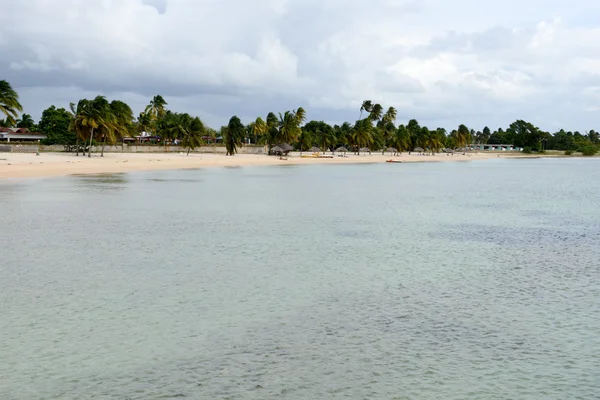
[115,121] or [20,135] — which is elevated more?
[115,121]

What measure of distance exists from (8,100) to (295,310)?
6754cm

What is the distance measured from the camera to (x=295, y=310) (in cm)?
1059

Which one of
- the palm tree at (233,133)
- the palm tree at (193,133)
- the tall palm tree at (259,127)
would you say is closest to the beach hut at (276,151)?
the palm tree at (233,133)

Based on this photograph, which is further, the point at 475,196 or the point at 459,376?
the point at 475,196

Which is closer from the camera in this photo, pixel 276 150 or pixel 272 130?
pixel 276 150

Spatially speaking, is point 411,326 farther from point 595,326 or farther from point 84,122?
point 84,122

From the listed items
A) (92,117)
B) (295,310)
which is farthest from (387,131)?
(295,310)

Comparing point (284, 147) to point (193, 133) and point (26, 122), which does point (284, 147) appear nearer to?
point (193, 133)

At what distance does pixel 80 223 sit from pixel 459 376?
59.0ft

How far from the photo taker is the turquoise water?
7.28m

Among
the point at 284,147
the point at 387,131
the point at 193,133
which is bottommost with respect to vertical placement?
the point at 284,147

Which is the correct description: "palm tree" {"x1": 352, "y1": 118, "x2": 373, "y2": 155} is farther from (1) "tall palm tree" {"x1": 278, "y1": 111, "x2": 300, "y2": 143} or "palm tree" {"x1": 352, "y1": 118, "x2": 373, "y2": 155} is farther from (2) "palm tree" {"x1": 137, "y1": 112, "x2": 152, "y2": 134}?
(2) "palm tree" {"x1": 137, "y1": 112, "x2": 152, "y2": 134}

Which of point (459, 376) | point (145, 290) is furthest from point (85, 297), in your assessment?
point (459, 376)

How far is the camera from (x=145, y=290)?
11.9m
